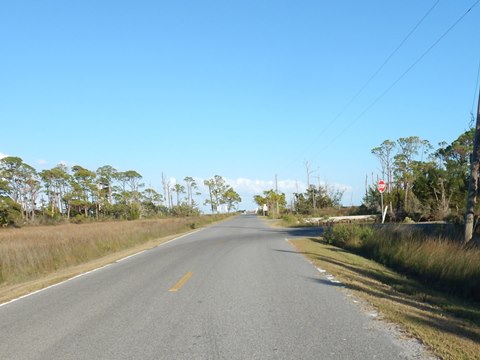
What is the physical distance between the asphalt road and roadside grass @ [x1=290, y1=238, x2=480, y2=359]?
0.46m

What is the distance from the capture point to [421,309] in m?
7.98

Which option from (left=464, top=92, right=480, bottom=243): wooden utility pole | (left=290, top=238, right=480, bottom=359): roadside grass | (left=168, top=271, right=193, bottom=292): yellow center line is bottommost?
(left=290, top=238, right=480, bottom=359): roadside grass

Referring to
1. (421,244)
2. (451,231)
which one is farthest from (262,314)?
(451,231)

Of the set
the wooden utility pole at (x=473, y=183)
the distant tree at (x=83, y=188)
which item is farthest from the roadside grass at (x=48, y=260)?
the distant tree at (x=83, y=188)

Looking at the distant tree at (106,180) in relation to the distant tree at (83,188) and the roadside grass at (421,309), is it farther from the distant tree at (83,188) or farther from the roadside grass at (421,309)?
the roadside grass at (421,309)

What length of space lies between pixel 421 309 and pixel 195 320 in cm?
393

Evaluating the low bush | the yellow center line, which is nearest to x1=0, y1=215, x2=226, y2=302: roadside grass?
the yellow center line

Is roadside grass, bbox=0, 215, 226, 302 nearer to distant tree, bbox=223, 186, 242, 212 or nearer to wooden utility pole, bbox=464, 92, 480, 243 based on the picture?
wooden utility pole, bbox=464, 92, 480, 243

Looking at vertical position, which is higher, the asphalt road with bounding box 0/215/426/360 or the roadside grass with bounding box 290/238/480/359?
the asphalt road with bounding box 0/215/426/360

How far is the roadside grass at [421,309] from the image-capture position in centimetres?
576

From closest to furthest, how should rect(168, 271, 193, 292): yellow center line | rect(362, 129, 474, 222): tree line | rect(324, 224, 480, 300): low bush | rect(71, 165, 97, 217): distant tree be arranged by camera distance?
1. rect(168, 271, 193, 292): yellow center line
2. rect(324, 224, 480, 300): low bush
3. rect(362, 129, 474, 222): tree line
4. rect(71, 165, 97, 217): distant tree

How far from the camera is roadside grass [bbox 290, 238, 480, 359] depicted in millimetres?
5760

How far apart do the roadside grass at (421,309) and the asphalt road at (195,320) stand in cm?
46

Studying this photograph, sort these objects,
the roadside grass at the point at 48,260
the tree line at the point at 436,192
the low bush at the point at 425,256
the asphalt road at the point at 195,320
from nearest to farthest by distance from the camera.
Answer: the asphalt road at the point at 195,320, the low bush at the point at 425,256, the roadside grass at the point at 48,260, the tree line at the point at 436,192
